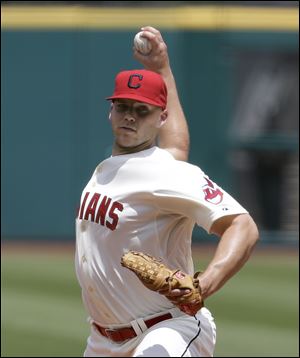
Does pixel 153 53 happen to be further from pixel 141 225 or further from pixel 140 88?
pixel 141 225

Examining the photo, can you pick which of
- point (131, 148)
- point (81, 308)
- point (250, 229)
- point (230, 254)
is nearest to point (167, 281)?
point (230, 254)

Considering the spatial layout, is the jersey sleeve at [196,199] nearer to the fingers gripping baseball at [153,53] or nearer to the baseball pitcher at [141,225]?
the baseball pitcher at [141,225]

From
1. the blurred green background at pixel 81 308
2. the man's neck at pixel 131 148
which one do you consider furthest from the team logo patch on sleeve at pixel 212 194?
the blurred green background at pixel 81 308

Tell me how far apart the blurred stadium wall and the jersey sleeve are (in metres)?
10.1

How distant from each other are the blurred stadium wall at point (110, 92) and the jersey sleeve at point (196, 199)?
33.1 ft

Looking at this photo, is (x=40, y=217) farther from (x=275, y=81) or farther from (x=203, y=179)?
(x=203, y=179)

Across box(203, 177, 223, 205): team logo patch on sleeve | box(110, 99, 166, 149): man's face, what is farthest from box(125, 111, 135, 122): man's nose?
box(203, 177, 223, 205): team logo patch on sleeve

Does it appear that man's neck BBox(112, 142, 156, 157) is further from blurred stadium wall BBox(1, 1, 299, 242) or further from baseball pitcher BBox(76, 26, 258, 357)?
blurred stadium wall BBox(1, 1, 299, 242)

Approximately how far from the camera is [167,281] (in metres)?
3.72

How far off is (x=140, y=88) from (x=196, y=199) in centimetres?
58

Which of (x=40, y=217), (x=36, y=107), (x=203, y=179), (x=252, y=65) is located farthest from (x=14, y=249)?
(x=203, y=179)

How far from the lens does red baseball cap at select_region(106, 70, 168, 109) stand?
429cm

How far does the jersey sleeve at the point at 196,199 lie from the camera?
159 inches

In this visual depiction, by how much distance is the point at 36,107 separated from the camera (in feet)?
47.5
